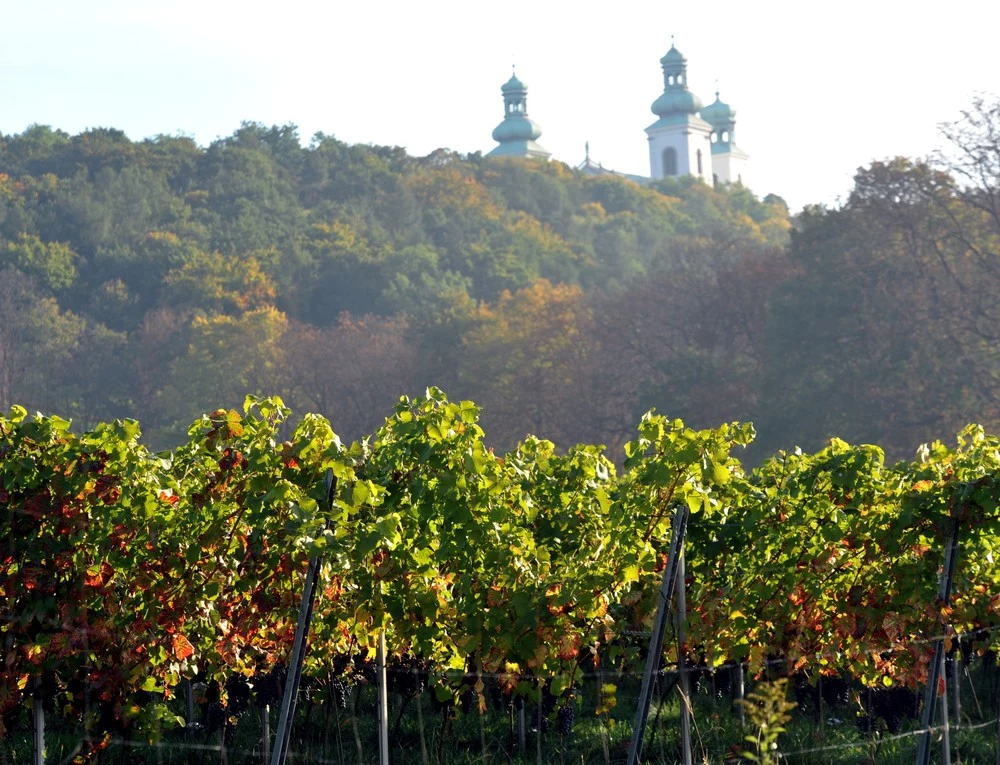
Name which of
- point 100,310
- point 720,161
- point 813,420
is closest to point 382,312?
point 100,310

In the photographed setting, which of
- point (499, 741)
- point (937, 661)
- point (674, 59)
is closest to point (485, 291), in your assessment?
point (674, 59)

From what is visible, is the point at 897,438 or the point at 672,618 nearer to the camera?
the point at 672,618

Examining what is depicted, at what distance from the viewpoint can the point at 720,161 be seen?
11388cm

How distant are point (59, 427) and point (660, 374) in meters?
32.6

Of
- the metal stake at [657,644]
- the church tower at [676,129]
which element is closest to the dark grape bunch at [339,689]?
the metal stake at [657,644]

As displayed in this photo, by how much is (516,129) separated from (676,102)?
13.4 metres

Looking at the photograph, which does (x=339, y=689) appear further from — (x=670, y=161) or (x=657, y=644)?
(x=670, y=161)

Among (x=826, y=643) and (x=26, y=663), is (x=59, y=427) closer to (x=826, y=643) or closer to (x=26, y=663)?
(x=26, y=663)

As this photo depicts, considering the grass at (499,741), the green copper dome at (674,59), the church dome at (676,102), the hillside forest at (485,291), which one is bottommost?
the grass at (499,741)

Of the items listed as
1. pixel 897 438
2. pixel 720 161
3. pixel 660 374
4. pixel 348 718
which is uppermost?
pixel 720 161

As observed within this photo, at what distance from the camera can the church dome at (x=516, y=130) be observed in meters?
114

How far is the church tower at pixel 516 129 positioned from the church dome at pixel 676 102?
35.2 ft

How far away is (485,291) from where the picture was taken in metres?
61.9

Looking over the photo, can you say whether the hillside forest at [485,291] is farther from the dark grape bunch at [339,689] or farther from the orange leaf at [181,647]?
the orange leaf at [181,647]
